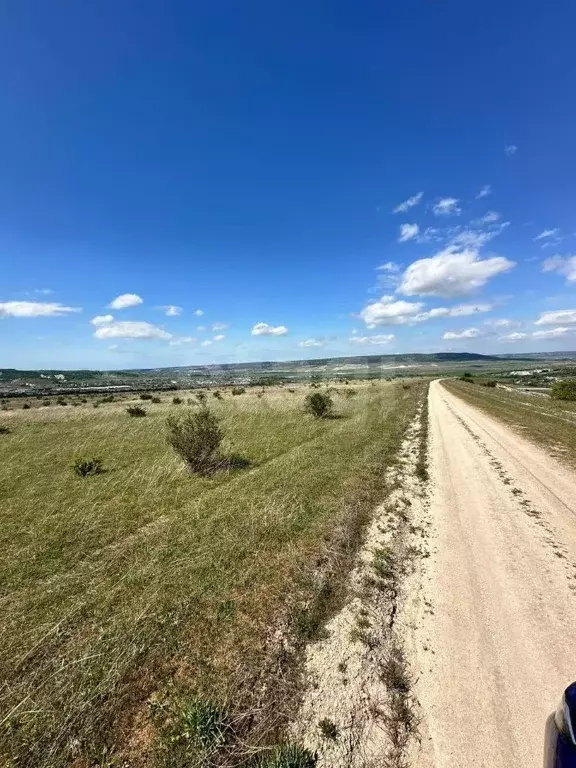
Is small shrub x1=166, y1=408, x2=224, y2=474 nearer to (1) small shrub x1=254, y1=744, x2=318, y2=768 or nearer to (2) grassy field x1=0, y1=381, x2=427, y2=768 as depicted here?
(2) grassy field x1=0, y1=381, x2=427, y2=768

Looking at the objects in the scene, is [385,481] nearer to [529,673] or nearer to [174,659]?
[529,673]

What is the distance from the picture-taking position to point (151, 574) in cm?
670

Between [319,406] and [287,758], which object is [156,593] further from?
[319,406]

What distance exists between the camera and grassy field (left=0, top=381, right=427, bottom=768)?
152 inches

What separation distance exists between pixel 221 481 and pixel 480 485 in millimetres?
8967

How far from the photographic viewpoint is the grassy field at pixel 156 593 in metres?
3.87

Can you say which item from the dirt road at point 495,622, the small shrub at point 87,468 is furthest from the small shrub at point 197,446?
the dirt road at point 495,622

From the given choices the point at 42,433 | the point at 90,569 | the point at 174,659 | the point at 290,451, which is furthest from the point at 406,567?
the point at 42,433

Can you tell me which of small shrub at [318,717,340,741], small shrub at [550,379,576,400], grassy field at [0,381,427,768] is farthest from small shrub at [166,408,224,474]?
small shrub at [550,379,576,400]

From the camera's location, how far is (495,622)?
5.27 m

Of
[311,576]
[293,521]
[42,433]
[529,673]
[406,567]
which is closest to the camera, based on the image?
[529,673]

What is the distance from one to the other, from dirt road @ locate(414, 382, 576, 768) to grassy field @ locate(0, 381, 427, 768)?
5.73 feet

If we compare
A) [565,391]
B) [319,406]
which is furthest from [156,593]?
[565,391]

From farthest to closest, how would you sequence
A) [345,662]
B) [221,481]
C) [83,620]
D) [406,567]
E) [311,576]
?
[221,481]
[406,567]
[311,576]
[83,620]
[345,662]
